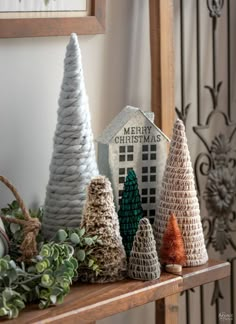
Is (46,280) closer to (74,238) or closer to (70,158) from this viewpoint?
(74,238)

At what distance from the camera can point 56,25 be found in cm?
103

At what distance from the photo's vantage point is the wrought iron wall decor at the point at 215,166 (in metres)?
1.29

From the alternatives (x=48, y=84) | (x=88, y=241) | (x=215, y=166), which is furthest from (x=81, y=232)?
(x=215, y=166)

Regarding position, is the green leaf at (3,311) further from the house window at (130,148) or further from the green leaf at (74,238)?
the house window at (130,148)

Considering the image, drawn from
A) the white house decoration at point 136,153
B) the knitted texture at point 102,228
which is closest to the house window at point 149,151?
the white house decoration at point 136,153

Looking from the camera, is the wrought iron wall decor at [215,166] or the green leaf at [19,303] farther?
the wrought iron wall decor at [215,166]

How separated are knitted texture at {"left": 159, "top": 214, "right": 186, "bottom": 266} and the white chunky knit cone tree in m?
0.11

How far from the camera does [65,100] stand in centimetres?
94

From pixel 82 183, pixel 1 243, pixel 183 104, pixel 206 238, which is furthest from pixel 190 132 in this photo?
pixel 1 243

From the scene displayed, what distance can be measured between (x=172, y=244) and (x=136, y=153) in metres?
0.13

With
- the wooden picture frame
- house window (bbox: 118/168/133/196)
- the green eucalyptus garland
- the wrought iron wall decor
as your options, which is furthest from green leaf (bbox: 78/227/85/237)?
the wrought iron wall decor

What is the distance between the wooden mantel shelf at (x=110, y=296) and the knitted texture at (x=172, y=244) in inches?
0.8

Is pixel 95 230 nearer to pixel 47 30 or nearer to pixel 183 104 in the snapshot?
pixel 47 30

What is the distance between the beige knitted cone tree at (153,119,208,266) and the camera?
965 millimetres
